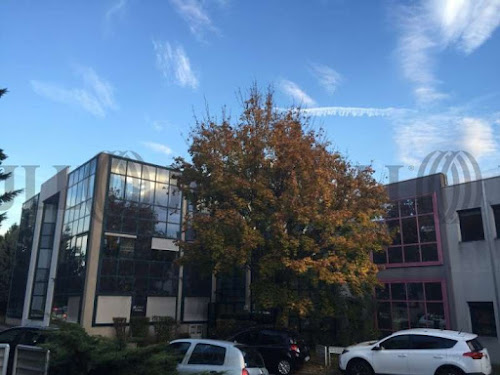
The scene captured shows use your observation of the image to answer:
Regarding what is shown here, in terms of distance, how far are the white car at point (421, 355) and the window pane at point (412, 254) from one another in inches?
296

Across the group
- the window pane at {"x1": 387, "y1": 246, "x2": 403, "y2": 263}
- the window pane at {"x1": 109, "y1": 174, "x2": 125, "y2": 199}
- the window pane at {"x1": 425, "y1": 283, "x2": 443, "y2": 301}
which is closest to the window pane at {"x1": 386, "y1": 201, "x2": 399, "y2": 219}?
the window pane at {"x1": 387, "y1": 246, "x2": 403, "y2": 263}

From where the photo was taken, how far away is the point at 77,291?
2403 cm

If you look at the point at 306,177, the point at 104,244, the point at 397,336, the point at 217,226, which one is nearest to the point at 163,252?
the point at 104,244

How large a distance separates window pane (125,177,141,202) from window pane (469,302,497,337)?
17648mm

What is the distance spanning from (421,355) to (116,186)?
59.8 ft

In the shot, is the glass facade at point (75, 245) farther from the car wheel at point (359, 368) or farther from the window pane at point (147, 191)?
the car wheel at point (359, 368)

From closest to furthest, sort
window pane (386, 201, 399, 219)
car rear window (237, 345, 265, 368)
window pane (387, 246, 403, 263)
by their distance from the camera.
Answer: car rear window (237, 345, 265, 368) < window pane (387, 246, 403, 263) < window pane (386, 201, 399, 219)

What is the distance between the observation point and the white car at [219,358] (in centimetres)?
970

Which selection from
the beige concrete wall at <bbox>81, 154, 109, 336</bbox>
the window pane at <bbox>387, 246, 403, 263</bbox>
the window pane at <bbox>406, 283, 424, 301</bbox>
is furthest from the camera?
the beige concrete wall at <bbox>81, 154, 109, 336</bbox>

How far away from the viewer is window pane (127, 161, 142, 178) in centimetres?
2597

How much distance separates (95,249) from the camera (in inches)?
938

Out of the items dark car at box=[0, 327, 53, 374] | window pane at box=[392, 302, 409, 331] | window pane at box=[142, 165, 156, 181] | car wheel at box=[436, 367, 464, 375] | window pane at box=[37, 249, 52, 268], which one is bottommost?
A: car wheel at box=[436, 367, 464, 375]

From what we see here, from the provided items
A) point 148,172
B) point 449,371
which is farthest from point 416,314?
point 148,172

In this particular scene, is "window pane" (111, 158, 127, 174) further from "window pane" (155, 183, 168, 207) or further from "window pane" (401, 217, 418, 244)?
"window pane" (401, 217, 418, 244)
